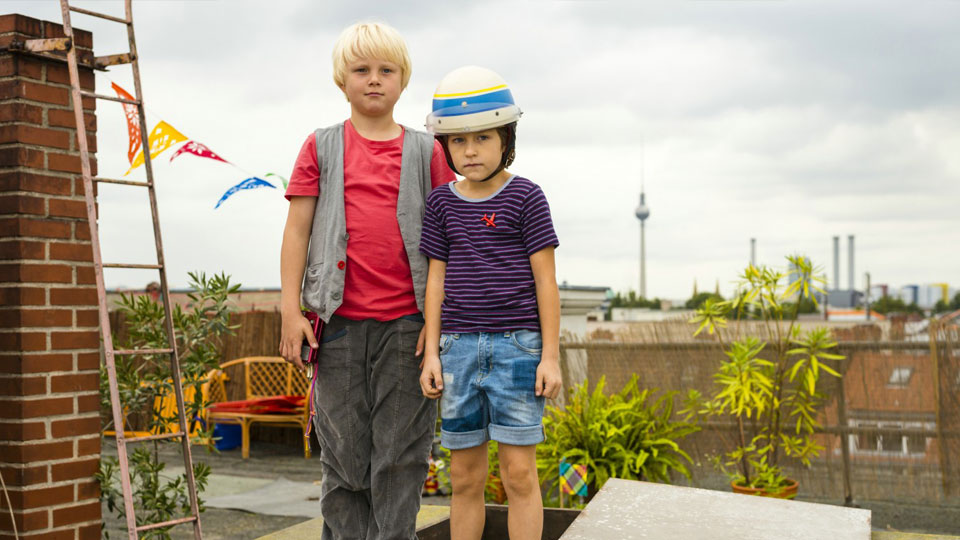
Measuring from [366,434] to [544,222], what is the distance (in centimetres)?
82

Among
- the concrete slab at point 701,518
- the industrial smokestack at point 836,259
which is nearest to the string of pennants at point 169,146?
the concrete slab at point 701,518

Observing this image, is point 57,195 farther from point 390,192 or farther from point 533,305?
point 533,305

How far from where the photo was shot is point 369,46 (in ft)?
8.13

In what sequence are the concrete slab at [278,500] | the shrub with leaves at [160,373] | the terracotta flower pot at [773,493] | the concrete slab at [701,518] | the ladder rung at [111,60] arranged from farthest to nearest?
the concrete slab at [278,500] → the terracotta flower pot at [773,493] → the shrub with leaves at [160,373] → the ladder rung at [111,60] → the concrete slab at [701,518]

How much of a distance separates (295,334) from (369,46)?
85cm

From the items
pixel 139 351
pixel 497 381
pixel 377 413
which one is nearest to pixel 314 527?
pixel 139 351

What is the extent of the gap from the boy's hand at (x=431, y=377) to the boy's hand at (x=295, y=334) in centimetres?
33

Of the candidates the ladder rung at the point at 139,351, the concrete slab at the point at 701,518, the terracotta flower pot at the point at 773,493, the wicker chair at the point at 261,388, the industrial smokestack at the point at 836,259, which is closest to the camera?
the concrete slab at the point at 701,518

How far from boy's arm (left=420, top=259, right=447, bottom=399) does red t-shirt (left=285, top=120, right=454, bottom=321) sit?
65 mm

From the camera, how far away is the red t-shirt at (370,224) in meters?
2.54

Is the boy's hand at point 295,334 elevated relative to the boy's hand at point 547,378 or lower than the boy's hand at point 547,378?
elevated

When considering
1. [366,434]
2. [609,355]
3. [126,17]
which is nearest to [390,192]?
[366,434]

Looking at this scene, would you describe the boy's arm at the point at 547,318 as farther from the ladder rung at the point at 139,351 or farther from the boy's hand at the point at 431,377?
the ladder rung at the point at 139,351

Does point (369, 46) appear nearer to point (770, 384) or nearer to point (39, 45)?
point (39, 45)
